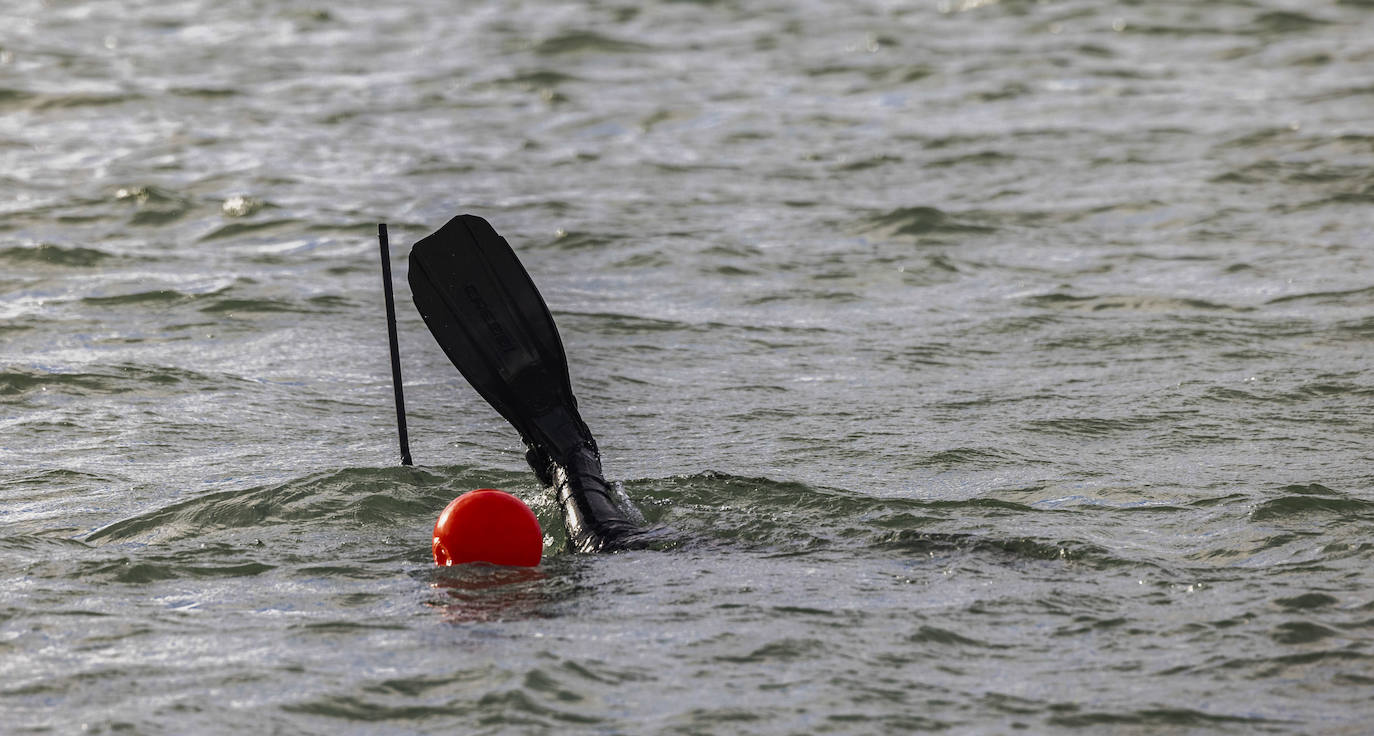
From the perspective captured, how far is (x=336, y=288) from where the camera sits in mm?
10000

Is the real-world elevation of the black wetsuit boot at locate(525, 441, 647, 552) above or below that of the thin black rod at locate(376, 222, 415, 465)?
below

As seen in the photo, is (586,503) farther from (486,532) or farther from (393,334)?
(393,334)

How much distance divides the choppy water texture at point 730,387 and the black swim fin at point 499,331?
0.31 metres

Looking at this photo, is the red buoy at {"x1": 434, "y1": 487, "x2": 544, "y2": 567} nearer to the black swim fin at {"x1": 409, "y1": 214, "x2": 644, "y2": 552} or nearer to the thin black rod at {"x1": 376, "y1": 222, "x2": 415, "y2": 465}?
the thin black rod at {"x1": 376, "y1": 222, "x2": 415, "y2": 465}

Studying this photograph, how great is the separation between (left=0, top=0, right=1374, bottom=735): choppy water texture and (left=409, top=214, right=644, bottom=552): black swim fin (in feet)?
1.01

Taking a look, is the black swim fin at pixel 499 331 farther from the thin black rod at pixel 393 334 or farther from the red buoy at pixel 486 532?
the red buoy at pixel 486 532

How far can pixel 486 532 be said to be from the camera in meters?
5.25

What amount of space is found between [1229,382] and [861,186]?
507 centimetres

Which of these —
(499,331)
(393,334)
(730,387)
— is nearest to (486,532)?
(393,334)

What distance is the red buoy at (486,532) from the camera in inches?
207

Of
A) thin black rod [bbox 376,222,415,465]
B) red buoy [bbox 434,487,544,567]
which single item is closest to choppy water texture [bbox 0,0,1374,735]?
red buoy [bbox 434,487,544,567]

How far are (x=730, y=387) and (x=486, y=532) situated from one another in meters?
2.99

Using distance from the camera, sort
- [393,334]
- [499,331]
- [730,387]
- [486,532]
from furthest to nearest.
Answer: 1. [730,387]
2. [499,331]
3. [393,334]
4. [486,532]

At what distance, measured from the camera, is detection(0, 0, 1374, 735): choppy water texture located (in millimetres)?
4586
